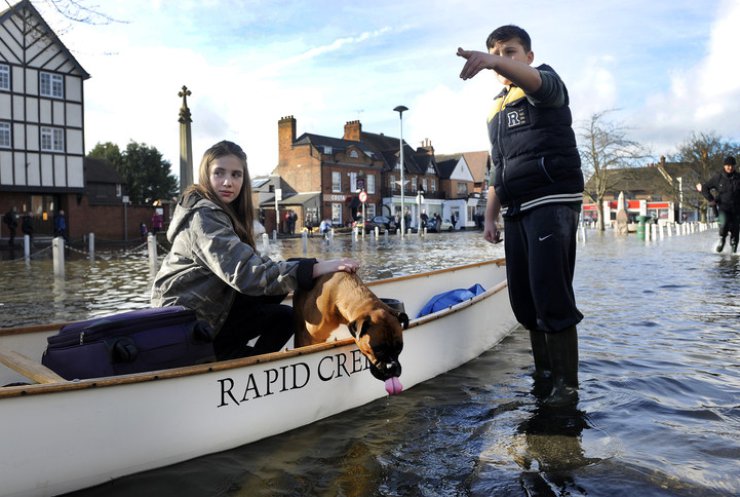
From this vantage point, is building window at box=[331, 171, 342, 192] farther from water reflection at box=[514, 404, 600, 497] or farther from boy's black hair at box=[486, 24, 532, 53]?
water reflection at box=[514, 404, 600, 497]

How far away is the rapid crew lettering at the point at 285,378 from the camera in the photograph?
10.5 ft

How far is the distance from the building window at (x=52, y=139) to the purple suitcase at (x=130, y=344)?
33.5 metres

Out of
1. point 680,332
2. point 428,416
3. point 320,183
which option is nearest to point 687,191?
point 320,183

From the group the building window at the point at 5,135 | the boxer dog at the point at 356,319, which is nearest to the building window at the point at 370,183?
the building window at the point at 5,135

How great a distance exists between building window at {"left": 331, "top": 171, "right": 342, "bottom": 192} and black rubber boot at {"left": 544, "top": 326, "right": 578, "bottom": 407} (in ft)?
179

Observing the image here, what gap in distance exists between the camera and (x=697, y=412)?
12.4ft

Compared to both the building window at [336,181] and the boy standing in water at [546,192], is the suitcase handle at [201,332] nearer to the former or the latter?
the boy standing in water at [546,192]

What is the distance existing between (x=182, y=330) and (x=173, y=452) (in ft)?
2.13

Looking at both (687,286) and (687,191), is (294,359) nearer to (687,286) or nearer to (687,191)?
(687,286)

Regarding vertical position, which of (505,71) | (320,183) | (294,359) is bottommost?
(294,359)

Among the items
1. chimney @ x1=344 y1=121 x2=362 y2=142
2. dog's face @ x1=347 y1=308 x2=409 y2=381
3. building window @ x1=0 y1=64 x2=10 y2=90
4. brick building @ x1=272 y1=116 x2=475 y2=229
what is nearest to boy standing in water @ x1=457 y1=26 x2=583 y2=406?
dog's face @ x1=347 y1=308 x2=409 y2=381

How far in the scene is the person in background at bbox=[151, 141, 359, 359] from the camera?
3.48m

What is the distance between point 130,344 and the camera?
3053 millimetres

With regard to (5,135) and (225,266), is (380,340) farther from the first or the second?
(5,135)
